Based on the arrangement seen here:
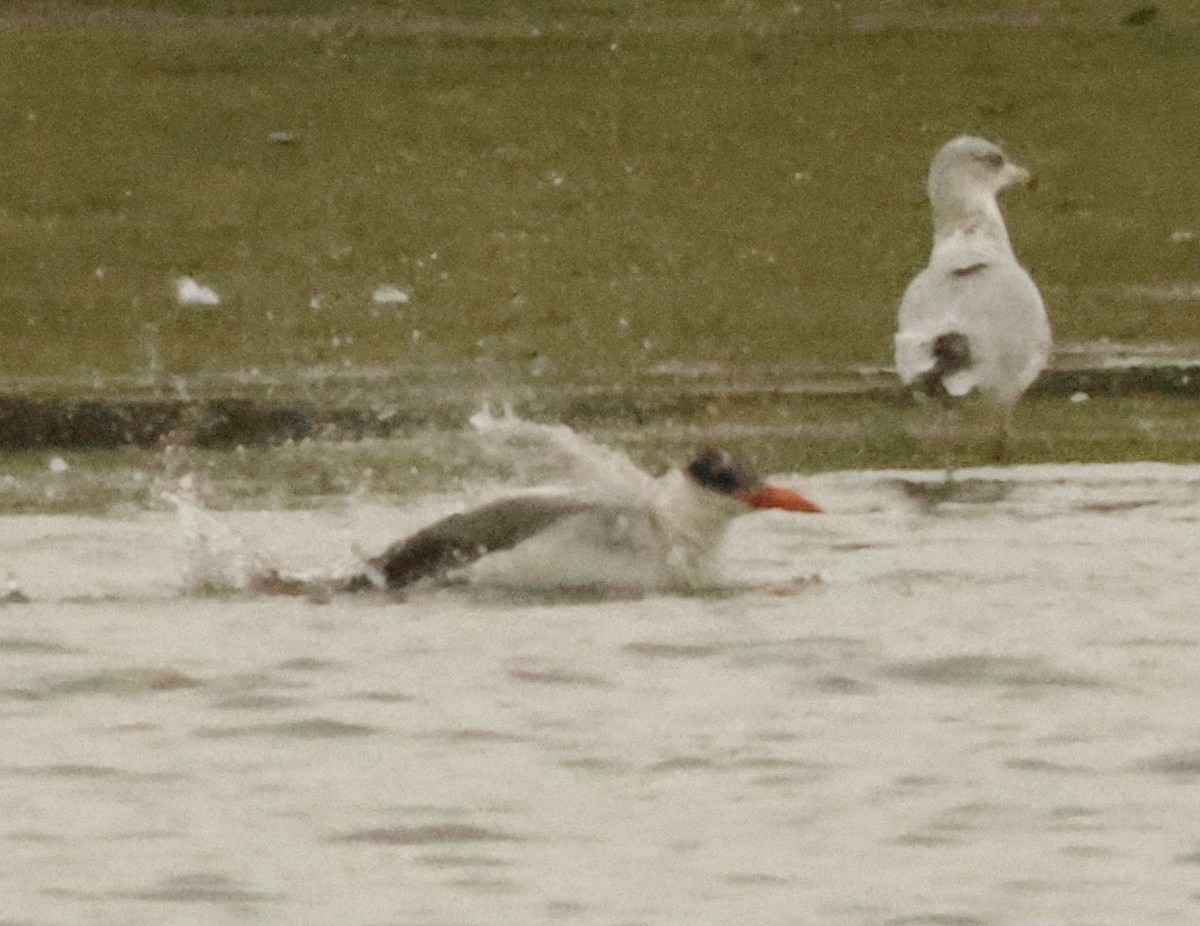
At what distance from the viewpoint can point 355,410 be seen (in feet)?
52.2

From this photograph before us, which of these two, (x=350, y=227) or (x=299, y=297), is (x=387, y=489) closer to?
(x=299, y=297)

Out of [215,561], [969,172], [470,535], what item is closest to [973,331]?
[969,172]

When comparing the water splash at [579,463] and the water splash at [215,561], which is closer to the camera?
the water splash at [215,561]

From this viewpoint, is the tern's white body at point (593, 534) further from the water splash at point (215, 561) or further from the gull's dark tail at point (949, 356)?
the gull's dark tail at point (949, 356)

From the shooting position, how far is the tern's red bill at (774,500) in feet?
35.4

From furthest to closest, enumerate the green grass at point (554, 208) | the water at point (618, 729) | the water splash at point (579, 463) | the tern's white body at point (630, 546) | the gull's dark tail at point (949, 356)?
the green grass at point (554, 208), the gull's dark tail at point (949, 356), the water splash at point (579, 463), the tern's white body at point (630, 546), the water at point (618, 729)

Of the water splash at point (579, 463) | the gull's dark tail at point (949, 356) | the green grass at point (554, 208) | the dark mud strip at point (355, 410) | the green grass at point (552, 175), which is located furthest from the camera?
the green grass at point (552, 175)

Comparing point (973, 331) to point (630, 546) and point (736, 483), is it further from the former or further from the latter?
point (630, 546)

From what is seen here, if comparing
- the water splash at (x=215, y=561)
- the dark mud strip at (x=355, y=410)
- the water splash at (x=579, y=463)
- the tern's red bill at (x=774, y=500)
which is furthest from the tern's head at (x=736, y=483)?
the dark mud strip at (x=355, y=410)

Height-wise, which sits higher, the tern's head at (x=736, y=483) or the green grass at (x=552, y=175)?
the green grass at (x=552, y=175)

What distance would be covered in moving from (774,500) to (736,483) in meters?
0.16

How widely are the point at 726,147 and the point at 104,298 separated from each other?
6361 mm

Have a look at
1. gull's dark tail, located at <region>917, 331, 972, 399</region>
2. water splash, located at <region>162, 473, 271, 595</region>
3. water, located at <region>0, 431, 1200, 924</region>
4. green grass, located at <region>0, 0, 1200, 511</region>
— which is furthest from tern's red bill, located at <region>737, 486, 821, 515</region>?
gull's dark tail, located at <region>917, 331, 972, 399</region>

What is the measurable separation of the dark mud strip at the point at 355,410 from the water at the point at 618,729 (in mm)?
3060
